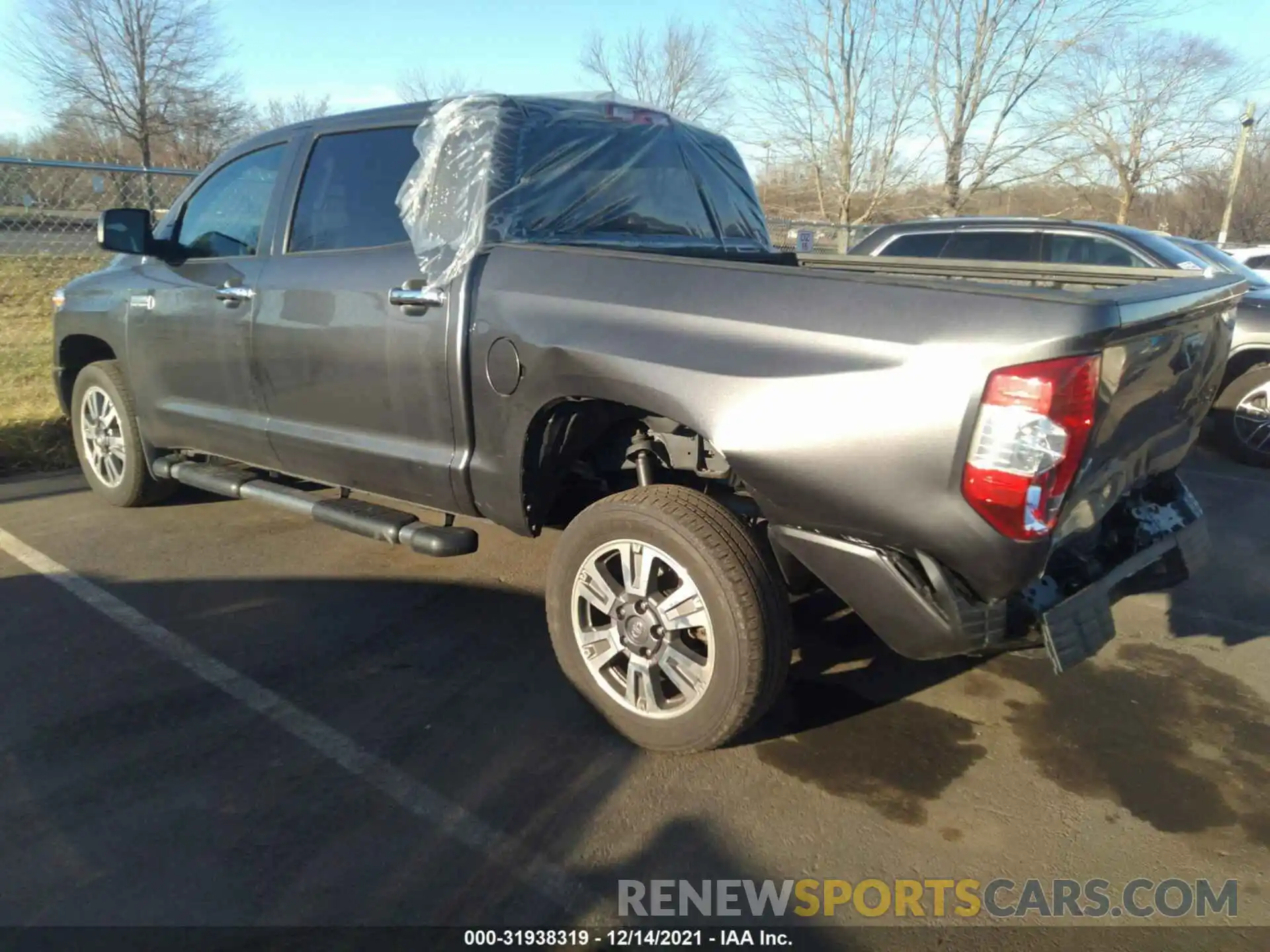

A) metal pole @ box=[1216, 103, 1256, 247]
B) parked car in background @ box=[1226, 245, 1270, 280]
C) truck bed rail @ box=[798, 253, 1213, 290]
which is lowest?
truck bed rail @ box=[798, 253, 1213, 290]

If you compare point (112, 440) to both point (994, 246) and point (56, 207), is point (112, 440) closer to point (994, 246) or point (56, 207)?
point (56, 207)

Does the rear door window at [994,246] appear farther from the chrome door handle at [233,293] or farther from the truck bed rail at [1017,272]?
the chrome door handle at [233,293]

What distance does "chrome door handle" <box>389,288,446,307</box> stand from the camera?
3352 millimetres

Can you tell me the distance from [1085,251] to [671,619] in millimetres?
A: 6273

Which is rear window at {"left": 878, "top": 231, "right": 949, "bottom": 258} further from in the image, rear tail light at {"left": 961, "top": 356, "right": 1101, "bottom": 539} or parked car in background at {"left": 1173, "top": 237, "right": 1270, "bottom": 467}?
rear tail light at {"left": 961, "top": 356, "right": 1101, "bottom": 539}

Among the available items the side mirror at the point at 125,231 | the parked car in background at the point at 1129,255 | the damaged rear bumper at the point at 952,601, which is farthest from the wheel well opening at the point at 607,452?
the parked car in background at the point at 1129,255

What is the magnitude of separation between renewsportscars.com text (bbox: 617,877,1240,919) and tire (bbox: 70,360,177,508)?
4.06 m

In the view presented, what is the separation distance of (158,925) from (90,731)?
109cm

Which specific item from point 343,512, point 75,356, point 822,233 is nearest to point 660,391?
point 343,512

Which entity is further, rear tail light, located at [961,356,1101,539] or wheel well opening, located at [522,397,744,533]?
wheel well opening, located at [522,397,744,533]

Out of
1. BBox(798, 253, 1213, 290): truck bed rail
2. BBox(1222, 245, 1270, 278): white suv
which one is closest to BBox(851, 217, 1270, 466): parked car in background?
BBox(798, 253, 1213, 290): truck bed rail

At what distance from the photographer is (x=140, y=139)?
66.8 feet

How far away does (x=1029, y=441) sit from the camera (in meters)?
2.29

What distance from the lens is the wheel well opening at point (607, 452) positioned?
3.17m
